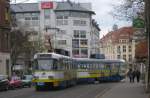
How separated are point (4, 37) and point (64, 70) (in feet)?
89.0

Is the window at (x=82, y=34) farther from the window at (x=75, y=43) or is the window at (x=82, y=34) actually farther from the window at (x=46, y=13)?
the window at (x=46, y=13)

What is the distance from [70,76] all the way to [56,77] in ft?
24.9

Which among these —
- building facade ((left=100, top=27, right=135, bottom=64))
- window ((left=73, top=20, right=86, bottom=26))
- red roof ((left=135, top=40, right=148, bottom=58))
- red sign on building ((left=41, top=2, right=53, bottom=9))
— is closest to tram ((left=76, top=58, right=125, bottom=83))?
red roof ((left=135, top=40, right=148, bottom=58))

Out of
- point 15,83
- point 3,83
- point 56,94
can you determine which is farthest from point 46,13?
point 56,94

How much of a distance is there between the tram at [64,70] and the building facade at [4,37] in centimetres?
1295

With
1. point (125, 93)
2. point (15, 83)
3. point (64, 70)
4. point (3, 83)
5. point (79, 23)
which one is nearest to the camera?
point (125, 93)

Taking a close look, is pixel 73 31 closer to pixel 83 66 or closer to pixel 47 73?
pixel 83 66

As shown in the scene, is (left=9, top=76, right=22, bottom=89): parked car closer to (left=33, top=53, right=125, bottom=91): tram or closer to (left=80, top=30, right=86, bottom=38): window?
(left=33, top=53, right=125, bottom=91): tram

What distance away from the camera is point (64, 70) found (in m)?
45.1

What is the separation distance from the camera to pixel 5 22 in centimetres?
7075

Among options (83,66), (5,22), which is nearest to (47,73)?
(83,66)

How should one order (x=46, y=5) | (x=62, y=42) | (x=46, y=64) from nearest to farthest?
(x=46, y=64) → (x=46, y=5) → (x=62, y=42)

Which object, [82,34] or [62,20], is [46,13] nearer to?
[62,20]

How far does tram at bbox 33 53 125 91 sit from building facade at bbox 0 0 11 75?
12945mm
